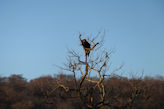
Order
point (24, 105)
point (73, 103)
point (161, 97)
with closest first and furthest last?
point (24, 105) < point (73, 103) < point (161, 97)

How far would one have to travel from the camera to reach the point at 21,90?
37.8 meters

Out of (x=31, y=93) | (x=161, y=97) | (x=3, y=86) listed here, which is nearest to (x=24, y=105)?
(x=31, y=93)

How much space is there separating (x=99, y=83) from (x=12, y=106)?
1003 inches

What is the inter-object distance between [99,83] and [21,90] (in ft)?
108

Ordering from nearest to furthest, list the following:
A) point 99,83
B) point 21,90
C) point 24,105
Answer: point 99,83
point 24,105
point 21,90

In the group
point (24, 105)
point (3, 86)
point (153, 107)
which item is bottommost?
point (153, 107)

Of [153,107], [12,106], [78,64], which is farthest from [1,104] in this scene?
[78,64]

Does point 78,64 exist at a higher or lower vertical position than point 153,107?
higher

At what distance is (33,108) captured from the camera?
30.2 meters

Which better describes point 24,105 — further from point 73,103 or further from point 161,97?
point 161,97

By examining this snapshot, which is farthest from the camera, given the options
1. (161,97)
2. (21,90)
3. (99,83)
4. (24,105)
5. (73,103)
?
(21,90)

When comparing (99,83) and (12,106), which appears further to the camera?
(12,106)

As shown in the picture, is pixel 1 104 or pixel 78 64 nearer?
pixel 78 64

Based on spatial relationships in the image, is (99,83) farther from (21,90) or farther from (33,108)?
(21,90)
